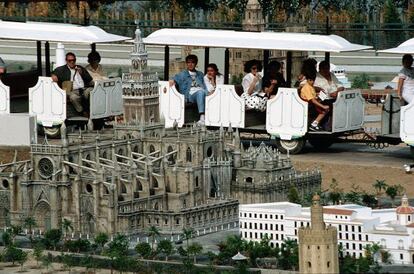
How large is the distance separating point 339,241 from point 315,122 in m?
11.7

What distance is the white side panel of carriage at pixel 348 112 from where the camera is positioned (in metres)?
96.1

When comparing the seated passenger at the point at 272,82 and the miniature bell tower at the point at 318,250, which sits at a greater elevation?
the seated passenger at the point at 272,82

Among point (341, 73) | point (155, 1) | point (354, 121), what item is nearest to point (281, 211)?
point (354, 121)

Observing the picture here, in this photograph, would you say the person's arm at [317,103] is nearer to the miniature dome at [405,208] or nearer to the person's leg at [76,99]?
the person's leg at [76,99]

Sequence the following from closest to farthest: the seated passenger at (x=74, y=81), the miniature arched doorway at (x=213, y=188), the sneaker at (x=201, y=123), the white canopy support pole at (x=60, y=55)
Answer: the miniature arched doorway at (x=213, y=188) < the sneaker at (x=201, y=123) < the seated passenger at (x=74, y=81) < the white canopy support pole at (x=60, y=55)

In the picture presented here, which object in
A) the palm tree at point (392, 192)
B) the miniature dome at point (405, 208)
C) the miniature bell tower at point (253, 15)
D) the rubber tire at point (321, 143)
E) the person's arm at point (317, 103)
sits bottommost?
the palm tree at point (392, 192)

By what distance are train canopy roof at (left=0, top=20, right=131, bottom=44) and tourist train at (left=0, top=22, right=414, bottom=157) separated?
0.03 meters

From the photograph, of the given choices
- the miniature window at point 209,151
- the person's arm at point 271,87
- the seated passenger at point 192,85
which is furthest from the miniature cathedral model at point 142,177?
the seated passenger at point 192,85

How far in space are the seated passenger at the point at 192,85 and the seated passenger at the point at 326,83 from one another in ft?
12.8

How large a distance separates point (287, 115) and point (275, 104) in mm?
647

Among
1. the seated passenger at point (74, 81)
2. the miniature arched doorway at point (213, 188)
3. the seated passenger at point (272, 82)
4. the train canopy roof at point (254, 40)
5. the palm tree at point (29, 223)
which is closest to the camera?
the palm tree at point (29, 223)

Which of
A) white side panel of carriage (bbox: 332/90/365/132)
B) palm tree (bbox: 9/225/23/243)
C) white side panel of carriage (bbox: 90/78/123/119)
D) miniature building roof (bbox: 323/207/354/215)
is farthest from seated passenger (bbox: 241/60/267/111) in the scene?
miniature building roof (bbox: 323/207/354/215)

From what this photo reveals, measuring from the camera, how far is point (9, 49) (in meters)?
137

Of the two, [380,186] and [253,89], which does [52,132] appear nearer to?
[253,89]
